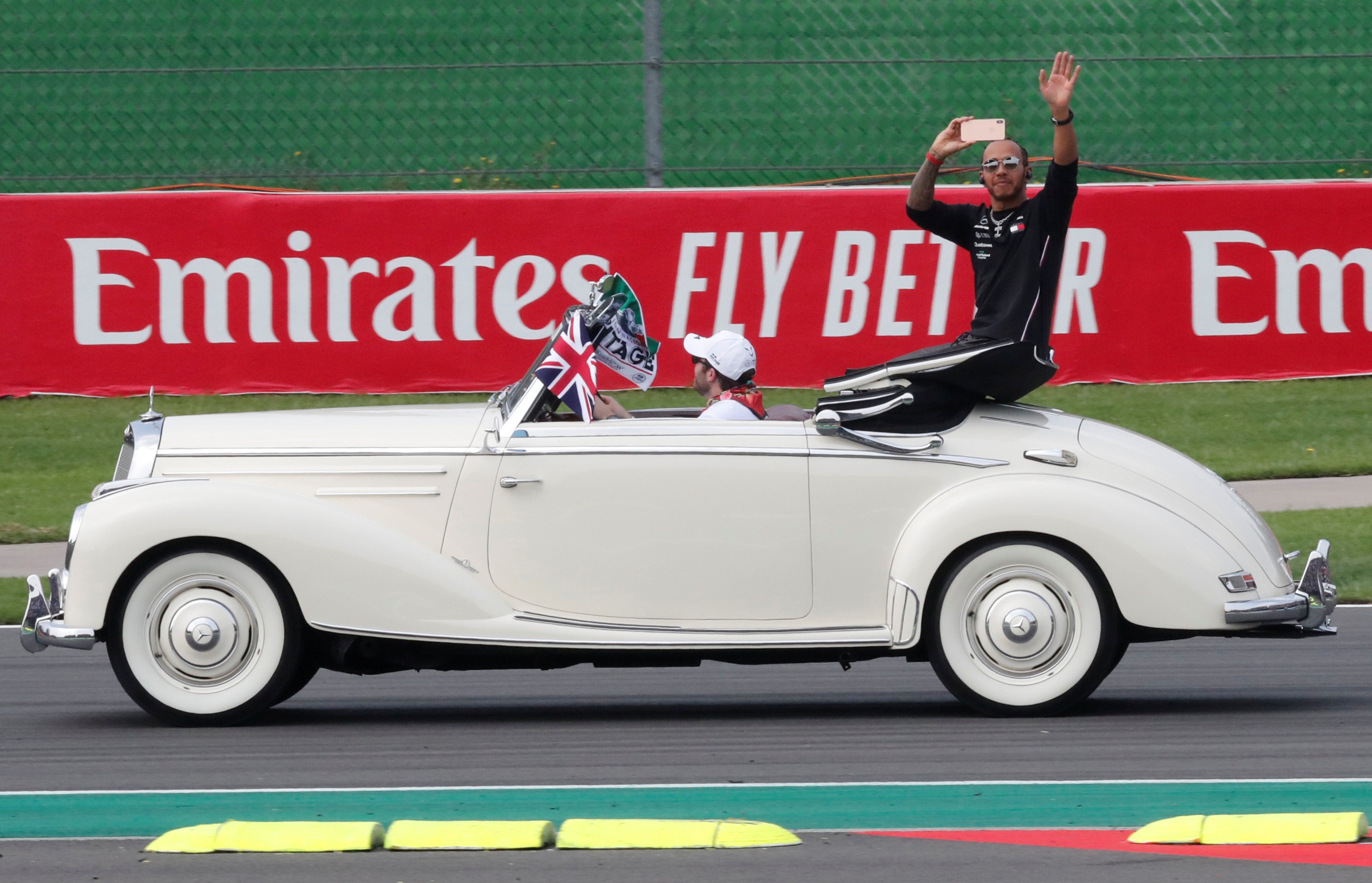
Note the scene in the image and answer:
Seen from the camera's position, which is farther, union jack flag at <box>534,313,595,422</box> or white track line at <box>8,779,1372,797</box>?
union jack flag at <box>534,313,595,422</box>

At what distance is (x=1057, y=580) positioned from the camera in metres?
6.71

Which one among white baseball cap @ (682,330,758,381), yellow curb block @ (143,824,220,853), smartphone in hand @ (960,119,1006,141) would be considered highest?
smartphone in hand @ (960,119,1006,141)

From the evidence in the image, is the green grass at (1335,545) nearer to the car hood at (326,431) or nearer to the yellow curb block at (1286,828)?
the car hood at (326,431)

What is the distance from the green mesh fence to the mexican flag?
7.53 meters

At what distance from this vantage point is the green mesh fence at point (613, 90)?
589 inches

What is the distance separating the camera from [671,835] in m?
5.28

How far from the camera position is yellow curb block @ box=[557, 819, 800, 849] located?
5.22 m

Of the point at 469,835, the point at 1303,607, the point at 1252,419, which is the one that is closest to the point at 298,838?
the point at 469,835

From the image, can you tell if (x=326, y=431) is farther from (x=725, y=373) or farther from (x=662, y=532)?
(x=725, y=373)

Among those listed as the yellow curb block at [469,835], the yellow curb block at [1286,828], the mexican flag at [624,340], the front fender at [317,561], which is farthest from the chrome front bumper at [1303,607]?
the yellow curb block at [469,835]

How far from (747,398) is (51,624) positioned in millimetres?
2565

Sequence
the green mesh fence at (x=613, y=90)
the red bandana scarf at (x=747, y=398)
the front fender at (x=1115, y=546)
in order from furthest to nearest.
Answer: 1. the green mesh fence at (x=613, y=90)
2. the red bandana scarf at (x=747, y=398)
3. the front fender at (x=1115, y=546)

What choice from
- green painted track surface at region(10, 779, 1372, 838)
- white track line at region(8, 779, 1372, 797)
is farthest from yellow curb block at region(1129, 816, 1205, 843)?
white track line at region(8, 779, 1372, 797)

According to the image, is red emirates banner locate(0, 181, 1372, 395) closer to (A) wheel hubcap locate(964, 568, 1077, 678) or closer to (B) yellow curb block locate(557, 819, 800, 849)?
(A) wheel hubcap locate(964, 568, 1077, 678)
